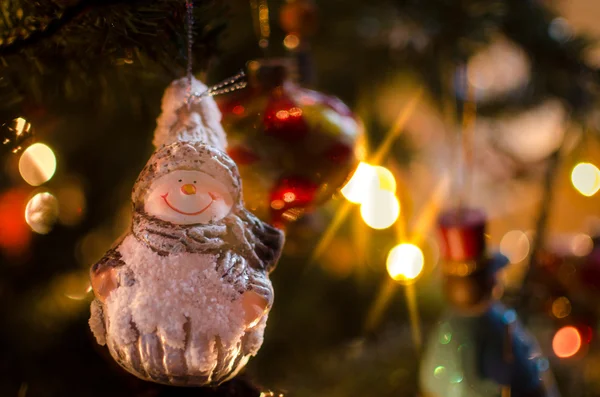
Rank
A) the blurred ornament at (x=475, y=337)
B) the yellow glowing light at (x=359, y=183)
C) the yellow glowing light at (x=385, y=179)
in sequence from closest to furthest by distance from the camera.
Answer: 1. the blurred ornament at (x=475, y=337)
2. the yellow glowing light at (x=359, y=183)
3. the yellow glowing light at (x=385, y=179)

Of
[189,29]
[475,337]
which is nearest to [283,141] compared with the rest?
[189,29]

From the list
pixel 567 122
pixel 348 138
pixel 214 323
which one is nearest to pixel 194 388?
pixel 214 323

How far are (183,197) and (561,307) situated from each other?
2.71ft

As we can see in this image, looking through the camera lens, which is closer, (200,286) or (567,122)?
(200,286)

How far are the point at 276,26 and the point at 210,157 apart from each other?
53 centimetres

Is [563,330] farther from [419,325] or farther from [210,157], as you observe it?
[210,157]

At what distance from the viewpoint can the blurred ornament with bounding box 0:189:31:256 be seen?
0.81m

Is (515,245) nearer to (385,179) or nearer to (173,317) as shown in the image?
(385,179)

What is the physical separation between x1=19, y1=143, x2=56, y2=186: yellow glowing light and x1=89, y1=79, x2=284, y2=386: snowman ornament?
468mm

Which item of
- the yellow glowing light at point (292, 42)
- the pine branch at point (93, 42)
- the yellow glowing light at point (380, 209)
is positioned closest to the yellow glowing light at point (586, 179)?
the yellow glowing light at point (380, 209)

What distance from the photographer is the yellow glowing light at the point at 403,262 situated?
3.26 feet

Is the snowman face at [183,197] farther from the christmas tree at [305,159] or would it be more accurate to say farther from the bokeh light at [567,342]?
the bokeh light at [567,342]

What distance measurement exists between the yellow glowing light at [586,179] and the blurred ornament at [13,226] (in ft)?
3.25

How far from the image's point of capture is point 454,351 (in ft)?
1.98
